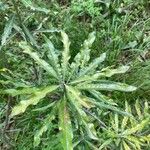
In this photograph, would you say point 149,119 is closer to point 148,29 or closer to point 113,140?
point 113,140

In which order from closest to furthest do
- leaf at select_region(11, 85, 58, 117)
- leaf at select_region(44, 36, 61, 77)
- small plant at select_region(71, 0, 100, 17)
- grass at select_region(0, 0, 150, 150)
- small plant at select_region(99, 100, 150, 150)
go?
leaf at select_region(11, 85, 58, 117) < leaf at select_region(44, 36, 61, 77) < small plant at select_region(99, 100, 150, 150) < grass at select_region(0, 0, 150, 150) < small plant at select_region(71, 0, 100, 17)

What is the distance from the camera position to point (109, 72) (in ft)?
6.57

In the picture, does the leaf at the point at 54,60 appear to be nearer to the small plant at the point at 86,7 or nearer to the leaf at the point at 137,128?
the leaf at the point at 137,128

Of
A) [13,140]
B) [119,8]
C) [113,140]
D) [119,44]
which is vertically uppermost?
[119,8]

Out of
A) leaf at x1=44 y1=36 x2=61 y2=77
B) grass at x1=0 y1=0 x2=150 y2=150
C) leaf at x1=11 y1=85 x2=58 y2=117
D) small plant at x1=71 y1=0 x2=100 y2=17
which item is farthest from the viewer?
small plant at x1=71 y1=0 x2=100 y2=17

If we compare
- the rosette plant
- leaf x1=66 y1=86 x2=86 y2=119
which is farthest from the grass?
leaf x1=66 y1=86 x2=86 y2=119

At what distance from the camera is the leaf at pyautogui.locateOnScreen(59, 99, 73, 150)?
5.82 ft

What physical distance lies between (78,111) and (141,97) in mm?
1575

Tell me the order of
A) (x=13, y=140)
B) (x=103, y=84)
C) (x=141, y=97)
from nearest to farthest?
(x=103, y=84)
(x=13, y=140)
(x=141, y=97)

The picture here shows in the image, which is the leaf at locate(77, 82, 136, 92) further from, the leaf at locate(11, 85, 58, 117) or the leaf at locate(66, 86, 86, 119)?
the leaf at locate(11, 85, 58, 117)

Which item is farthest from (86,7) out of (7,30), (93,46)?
(7,30)

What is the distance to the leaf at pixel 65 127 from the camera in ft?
5.82

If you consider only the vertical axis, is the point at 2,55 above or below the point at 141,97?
above

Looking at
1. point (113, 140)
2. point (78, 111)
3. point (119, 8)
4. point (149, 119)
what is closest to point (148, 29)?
point (119, 8)
